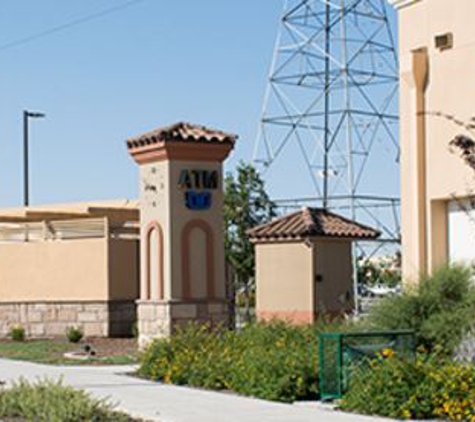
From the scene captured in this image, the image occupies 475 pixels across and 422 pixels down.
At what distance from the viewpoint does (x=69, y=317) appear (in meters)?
32.9

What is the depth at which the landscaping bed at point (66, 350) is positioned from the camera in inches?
966

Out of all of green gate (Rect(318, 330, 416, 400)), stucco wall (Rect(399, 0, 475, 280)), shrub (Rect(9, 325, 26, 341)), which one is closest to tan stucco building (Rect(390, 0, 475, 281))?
stucco wall (Rect(399, 0, 475, 280))

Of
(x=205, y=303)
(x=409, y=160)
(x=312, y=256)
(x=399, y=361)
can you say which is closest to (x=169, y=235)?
(x=205, y=303)

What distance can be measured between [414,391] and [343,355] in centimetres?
167

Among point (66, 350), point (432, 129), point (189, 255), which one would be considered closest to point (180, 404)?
point (432, 129)

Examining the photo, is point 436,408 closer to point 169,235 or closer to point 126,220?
point 169,235

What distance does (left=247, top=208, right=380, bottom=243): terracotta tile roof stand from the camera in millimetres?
27297

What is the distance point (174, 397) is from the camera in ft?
57.0

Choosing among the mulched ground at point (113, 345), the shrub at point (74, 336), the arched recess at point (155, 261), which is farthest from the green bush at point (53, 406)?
the shrub at point (74, 336)

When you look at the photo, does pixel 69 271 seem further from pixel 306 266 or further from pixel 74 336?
pixel 306 266

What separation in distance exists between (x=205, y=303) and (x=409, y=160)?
6.79 meters

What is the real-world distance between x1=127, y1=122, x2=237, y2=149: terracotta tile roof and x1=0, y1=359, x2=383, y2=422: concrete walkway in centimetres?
606

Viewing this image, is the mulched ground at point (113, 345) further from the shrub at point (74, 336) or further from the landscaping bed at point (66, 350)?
the shrub at point (74, 336)

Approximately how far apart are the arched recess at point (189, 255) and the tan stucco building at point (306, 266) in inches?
76.2
